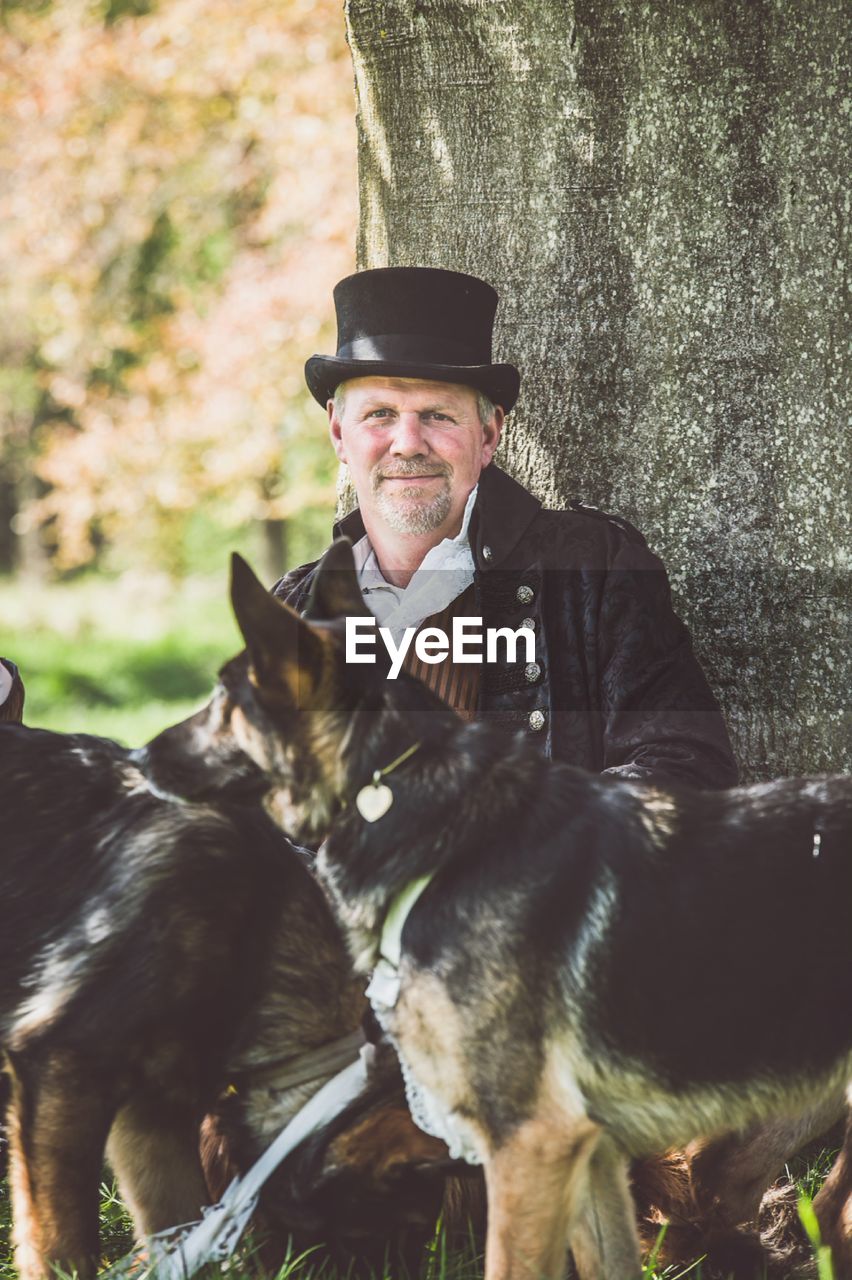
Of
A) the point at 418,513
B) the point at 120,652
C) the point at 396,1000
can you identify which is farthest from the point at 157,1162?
the point at 120,652

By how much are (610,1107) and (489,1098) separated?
0.97 ft

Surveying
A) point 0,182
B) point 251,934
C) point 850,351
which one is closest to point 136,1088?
point 251,934

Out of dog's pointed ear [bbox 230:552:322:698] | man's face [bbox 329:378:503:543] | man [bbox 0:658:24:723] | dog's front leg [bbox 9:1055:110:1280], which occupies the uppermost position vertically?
man's face [bbox 329:378:503:543]

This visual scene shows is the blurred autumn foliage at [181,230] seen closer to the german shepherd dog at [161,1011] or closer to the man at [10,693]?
the man at [10,693]

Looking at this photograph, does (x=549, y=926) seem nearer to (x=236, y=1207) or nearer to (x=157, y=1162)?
(x=236, y=1207)

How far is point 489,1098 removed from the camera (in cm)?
262

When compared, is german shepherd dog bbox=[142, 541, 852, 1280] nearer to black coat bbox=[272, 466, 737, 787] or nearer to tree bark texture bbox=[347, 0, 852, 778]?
black coat bbox=[272, 466, 737, 787]

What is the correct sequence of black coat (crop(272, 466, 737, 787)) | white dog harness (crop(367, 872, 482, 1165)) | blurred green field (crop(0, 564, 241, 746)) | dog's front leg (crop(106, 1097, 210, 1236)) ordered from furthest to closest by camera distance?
blurred green field (crop(0, 564, 241, 746)) → black coat (crop(272, 466, 737, 787)) → dog's front leg (crop(106, 1097, 210, 1236)) → white dog harness (crop(367, 872, 482, 1165))

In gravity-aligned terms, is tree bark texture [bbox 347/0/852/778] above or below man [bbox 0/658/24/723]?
above

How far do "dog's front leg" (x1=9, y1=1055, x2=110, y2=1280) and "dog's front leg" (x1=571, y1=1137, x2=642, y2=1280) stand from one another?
109cm

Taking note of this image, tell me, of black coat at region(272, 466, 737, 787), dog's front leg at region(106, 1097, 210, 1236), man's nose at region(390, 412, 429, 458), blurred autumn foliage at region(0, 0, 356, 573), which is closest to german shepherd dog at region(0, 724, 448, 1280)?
dog's front leg at region(106, 1097, 210, 1236)

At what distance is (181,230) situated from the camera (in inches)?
758

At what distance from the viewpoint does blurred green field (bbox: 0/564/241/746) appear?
13195 millimetres

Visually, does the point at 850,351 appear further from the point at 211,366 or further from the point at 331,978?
the point at 211,366
